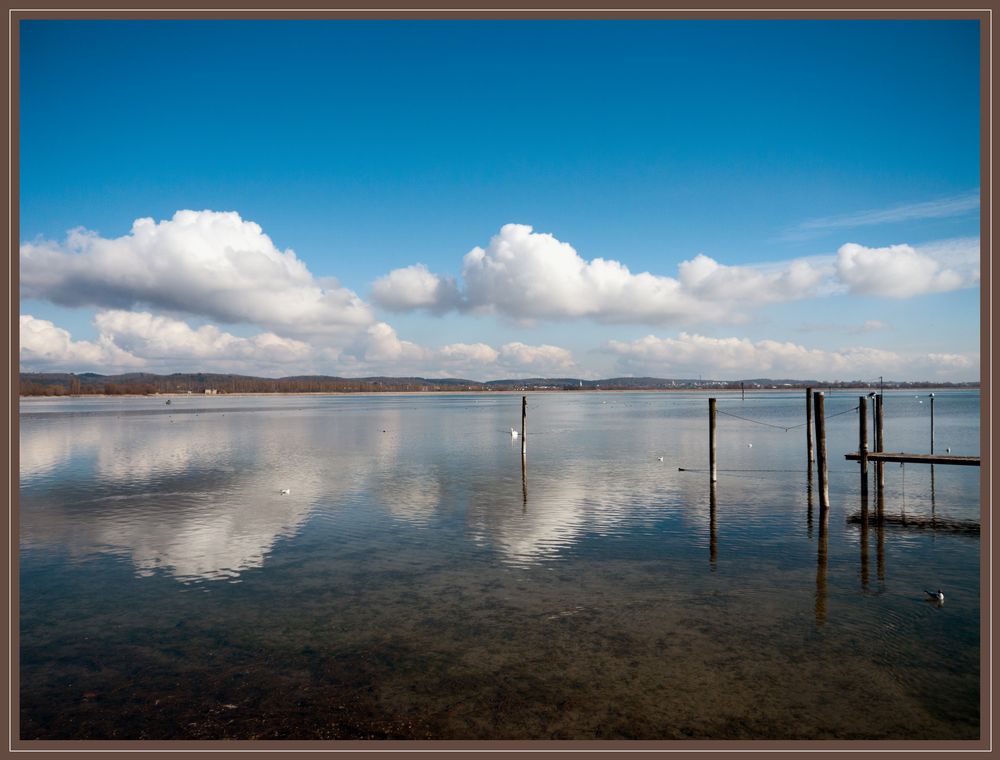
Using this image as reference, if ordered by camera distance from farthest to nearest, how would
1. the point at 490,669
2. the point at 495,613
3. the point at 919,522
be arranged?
the point at 919,522 < the point at 495,613 < the point at 490,669

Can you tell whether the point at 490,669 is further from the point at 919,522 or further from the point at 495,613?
the point at 919,522

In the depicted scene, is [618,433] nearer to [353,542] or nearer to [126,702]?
[353,542]

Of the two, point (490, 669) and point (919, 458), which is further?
point (919, 458)

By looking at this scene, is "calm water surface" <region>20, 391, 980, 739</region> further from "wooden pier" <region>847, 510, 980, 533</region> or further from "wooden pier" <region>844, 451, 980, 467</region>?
"wooden pier" <region>844, 451, 980, 467</region>

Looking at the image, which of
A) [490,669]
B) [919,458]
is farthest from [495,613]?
[919,458]

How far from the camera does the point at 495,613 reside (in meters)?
12.9

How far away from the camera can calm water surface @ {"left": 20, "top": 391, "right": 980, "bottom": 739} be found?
9.18 metres

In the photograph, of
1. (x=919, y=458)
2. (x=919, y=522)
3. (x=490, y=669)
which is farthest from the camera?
(x=919, y=458)

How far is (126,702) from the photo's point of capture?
944cm

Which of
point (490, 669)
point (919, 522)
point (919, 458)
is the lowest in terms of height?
point (919, 522)

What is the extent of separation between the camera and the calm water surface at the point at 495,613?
9.18 metres

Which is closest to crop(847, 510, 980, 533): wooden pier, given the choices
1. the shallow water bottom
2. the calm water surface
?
the calm water surface

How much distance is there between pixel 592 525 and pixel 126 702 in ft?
46.4

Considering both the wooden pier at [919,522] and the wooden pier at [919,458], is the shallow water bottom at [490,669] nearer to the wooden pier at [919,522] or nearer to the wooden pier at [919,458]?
the wooden pier at [919,522]
